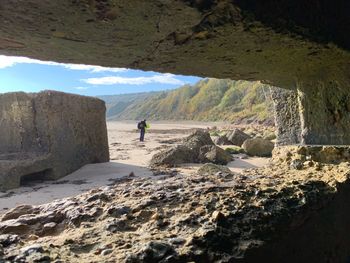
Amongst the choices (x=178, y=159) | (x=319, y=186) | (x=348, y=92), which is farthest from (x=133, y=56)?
(x=178, y=159)

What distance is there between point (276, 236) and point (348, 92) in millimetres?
1637

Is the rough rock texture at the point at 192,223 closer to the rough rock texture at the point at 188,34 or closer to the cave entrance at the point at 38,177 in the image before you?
the rough rock texture at the point at 188,34

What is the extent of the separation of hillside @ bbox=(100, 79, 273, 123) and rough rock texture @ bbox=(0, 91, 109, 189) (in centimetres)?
3621

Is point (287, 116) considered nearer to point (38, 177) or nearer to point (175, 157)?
point (175, 157)

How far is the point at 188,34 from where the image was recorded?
1.76 m

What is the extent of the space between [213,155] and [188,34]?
8.06 meters

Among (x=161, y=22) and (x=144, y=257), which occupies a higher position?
(x=161, y=22)

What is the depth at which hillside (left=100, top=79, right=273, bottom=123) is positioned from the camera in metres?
56.5

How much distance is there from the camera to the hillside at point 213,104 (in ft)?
185

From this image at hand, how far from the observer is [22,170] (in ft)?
25.1

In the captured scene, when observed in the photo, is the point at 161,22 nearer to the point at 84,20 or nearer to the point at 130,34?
the point at 130,34

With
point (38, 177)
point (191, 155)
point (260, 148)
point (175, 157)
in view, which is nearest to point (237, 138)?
point (260, 148)

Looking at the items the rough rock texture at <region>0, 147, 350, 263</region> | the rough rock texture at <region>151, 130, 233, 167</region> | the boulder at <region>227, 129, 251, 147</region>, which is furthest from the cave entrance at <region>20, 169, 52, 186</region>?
the boulder at <region>227, 129, 251, 147</region>

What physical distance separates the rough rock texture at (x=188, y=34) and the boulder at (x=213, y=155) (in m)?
6.91
